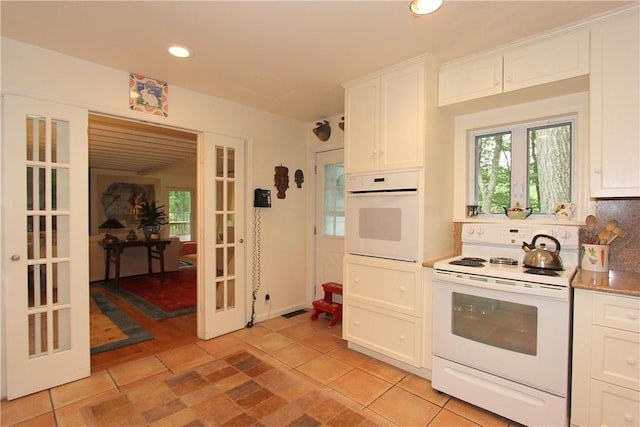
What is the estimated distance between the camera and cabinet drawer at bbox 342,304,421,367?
2.42 metres

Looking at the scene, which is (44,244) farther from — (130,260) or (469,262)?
(130,260)

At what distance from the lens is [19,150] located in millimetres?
2115

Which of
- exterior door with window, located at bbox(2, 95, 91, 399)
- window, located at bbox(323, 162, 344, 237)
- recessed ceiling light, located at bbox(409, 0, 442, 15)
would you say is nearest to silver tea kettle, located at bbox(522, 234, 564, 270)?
recessed ceiling light, located at bbox(409, 0, 442, 15)

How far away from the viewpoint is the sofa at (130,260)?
17.7ft

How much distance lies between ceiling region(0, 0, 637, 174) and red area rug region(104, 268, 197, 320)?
269cm

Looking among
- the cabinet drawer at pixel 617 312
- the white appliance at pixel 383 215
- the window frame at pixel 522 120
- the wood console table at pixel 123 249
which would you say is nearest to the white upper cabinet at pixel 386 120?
the white appliance at pixel 383 215

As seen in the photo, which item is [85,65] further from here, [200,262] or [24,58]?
[200,262]

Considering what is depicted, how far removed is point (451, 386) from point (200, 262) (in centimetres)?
238

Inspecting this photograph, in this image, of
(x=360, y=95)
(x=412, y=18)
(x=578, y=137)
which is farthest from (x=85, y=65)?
(x=578, y=137)

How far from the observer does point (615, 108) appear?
1829 mm

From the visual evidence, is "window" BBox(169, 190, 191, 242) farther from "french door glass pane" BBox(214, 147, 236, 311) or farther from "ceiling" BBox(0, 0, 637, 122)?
"ceiling" BBox(0, 0, 637, 122)

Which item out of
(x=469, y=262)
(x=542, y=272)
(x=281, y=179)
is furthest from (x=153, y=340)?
(x=542, y=272)

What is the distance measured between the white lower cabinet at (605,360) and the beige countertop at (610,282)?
4 cm

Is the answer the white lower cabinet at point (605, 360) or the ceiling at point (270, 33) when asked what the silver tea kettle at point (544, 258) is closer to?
the white lower cabinet at point (605, 360)
